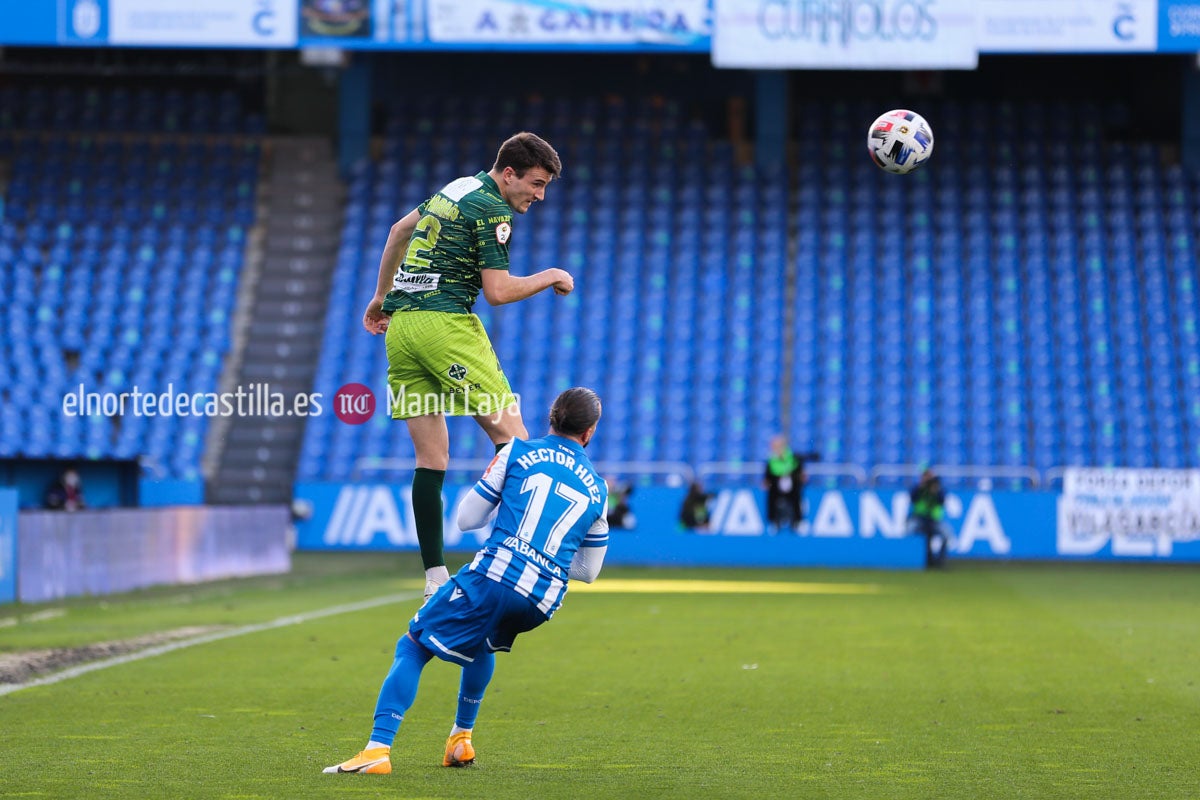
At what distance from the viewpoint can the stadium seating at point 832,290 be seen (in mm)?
24938

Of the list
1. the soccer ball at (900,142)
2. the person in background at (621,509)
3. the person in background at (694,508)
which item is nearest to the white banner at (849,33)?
the person in background at (694,508)

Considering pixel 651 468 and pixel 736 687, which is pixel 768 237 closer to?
pixel 651 468

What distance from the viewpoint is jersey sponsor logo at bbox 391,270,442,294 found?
21.7ft

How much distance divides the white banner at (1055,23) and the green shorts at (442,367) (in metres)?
18.9

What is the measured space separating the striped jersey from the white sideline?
3344 millimetres

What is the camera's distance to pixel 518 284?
21.0ft

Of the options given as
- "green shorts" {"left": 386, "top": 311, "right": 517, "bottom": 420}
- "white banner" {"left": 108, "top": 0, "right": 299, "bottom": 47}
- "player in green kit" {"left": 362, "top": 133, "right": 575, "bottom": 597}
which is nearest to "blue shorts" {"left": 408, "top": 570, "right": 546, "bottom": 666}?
"player in green kit" {"left": 362, "top": 133, "right": 575, "bottom": 597}

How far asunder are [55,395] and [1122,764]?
2036cm

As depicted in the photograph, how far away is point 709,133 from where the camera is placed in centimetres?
2906

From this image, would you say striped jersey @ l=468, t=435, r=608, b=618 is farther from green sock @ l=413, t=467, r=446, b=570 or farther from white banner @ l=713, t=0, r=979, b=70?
white banner @ l=713, t=0, r=979, b=70

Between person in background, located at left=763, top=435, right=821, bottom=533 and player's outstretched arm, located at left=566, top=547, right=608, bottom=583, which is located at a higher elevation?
player's outstretched arm, located at left=566, top=547, right=608, bottom=583

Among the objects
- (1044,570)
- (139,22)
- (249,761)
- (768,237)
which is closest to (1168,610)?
(1044,570)

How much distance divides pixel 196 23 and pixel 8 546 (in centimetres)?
1353

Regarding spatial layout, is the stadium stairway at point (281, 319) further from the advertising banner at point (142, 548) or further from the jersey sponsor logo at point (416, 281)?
the jersey sponsor logo at point (416, 281)
